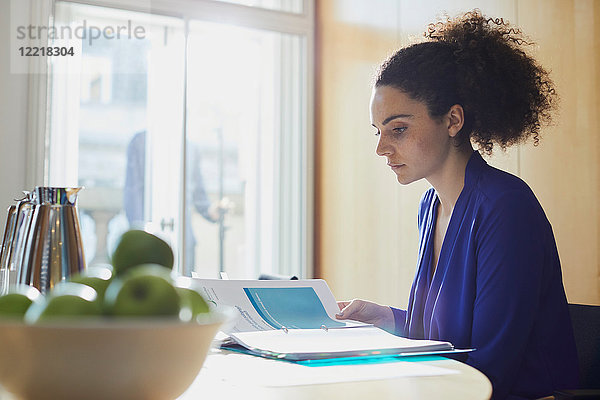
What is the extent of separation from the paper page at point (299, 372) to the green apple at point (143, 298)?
361 mm

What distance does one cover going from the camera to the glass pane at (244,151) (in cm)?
370

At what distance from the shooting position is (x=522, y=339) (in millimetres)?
1269

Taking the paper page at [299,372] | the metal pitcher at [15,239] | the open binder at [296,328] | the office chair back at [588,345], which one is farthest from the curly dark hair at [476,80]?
the metal pitcher at [15,239]

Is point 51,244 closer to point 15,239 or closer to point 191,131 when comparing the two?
point 15,239

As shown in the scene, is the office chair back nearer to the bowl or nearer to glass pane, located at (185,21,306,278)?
the bowl

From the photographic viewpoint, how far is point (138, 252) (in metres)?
0.66

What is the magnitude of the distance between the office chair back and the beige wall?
0.81 metres

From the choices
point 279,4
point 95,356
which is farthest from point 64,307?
point 279,4

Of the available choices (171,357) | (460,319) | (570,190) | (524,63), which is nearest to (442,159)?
(524,63)

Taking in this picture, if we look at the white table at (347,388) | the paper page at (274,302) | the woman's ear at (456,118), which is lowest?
the white table at (347,388)

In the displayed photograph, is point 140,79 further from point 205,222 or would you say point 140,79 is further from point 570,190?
point 570,190

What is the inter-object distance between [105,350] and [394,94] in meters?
1.35

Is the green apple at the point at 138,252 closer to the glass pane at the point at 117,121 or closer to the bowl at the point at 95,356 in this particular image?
the bowl at the point at 95,356

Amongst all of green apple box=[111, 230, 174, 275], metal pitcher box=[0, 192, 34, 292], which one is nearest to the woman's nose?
metal pitcher box=[0, 192, 34, 292]
